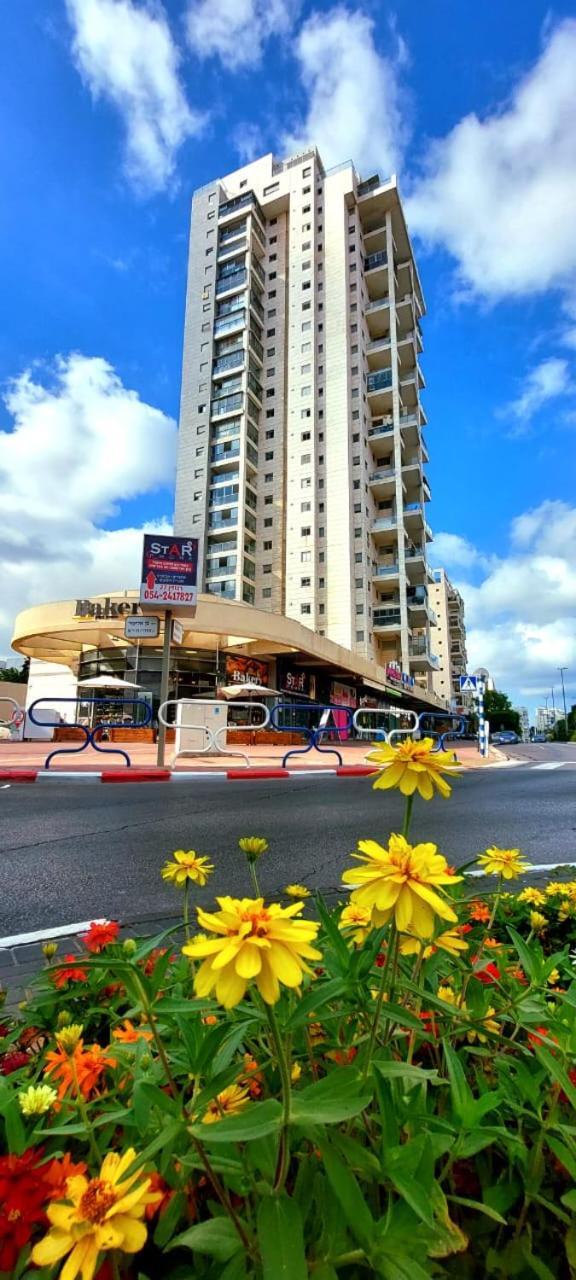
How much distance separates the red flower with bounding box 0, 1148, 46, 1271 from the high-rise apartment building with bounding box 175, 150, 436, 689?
38.7m

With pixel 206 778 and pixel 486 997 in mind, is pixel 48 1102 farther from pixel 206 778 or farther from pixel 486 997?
pixel 206 778

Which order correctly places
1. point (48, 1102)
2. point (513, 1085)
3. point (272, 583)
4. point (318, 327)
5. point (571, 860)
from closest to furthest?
point (48, 1102), point (513, 1085), point (571, 860), point (272, 583), point (318, 327)

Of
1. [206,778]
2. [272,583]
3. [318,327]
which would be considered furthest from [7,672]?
[206,778]

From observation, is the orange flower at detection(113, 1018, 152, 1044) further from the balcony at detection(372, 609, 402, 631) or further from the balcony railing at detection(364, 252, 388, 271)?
the balcony railing at detection(364, 252, 388, 271)

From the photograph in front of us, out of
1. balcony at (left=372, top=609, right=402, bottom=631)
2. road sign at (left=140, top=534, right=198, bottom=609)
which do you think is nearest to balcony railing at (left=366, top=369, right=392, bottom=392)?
balcony at (left=372, top=609, right=402, bottom=631)

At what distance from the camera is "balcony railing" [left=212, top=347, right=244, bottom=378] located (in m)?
45.1

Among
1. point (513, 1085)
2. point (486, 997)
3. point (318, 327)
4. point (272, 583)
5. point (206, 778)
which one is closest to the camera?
point (513, 1085)

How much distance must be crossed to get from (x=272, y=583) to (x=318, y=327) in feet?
69.8

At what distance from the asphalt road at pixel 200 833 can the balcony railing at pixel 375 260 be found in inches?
1970

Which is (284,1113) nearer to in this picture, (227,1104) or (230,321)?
(227,1104)

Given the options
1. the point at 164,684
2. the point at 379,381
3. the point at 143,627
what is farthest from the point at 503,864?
the point at 379,381

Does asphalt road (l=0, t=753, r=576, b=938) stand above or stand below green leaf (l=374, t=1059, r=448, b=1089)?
below

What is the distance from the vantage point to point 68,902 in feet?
10.2

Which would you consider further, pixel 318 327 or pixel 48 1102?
pixel 318 327
